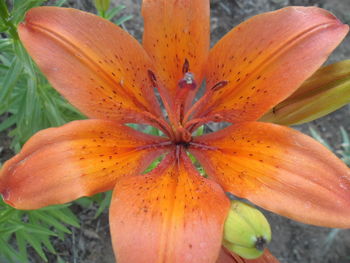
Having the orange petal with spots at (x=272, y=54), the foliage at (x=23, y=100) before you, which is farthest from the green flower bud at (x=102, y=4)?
the orange petal with spots at (x=272, y=54)

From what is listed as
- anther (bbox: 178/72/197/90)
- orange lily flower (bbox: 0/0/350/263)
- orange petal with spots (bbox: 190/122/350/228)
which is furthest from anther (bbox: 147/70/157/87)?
orange petal with spots (bbox: 190/122/350/228)

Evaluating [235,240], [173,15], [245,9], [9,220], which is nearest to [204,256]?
[235,240]

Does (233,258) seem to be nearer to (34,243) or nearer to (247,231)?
(247,231)

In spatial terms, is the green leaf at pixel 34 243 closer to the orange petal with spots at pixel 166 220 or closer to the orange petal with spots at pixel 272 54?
the orange petal with spots at pixel 166 220

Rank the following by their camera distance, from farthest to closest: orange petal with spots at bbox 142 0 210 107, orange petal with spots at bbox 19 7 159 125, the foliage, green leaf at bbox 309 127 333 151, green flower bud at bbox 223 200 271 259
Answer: green leaf at bbox 309 127 333 151 → the foliage → orange petal with spots at bbox 142 0 210 107 → orange petal with spots at bbox 19 7 159 125 → green flower bud at bbox 223 200 271 259

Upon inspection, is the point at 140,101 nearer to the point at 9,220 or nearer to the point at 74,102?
the point at 74,102

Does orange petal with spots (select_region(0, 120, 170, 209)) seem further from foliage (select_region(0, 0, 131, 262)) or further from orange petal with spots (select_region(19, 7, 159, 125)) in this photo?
foliage (select_region(0, 0, 131, 262))

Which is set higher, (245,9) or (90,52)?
(90,52)
